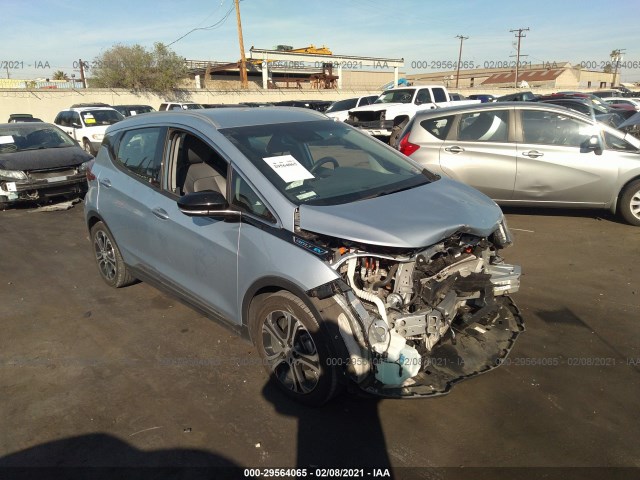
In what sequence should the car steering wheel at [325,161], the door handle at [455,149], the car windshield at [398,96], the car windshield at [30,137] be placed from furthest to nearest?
the car windshield at [398,96], the car windshield at [30,137], the door handle at [455,149], the car steering wheel at [325,161]

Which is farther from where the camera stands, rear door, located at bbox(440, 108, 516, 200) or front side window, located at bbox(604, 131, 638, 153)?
rear door, located at bbox(440, 108, 516, 200)

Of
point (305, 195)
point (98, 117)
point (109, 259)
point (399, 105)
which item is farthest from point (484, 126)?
point (98, 117)

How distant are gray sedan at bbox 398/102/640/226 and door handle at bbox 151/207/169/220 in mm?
4439

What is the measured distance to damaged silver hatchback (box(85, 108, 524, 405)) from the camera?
2.76m

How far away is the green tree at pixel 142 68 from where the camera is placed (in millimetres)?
37656

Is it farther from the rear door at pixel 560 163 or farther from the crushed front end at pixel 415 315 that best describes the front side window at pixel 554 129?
the crushed front end at pixel 415 315

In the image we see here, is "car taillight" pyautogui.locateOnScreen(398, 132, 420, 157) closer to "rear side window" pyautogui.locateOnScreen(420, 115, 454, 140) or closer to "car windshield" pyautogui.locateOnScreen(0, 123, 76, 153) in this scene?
"rear side window" pyautogui.locateOnScreen(420, 115, 454, 140)

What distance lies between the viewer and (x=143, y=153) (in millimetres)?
4180

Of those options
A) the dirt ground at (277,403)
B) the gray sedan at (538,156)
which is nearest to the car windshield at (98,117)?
the dirt ground at (277,403)

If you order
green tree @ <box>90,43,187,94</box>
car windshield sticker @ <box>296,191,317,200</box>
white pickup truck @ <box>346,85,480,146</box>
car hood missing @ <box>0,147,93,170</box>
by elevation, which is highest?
green tree @ <box>90,43,187,94</box>

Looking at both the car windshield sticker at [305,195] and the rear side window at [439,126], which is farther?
the rear side window at [439,126]

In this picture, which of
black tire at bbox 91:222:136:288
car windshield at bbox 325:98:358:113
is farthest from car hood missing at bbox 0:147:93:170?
car windshield at bbox 325:98:358:113

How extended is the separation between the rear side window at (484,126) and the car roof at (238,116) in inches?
136

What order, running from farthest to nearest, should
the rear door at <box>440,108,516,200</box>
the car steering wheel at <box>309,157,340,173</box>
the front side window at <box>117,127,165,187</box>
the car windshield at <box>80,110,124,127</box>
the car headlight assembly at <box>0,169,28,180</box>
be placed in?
the car windshield at <box>80,110,124,127</box>, the car headlight assembly at <box>0,169,28,180</box>, the rear door at <box>440,108,516,200</box>, the front side window at <box>117,127,165,187</box>, the car steering wheel at <box>309,157,340,173</box>
